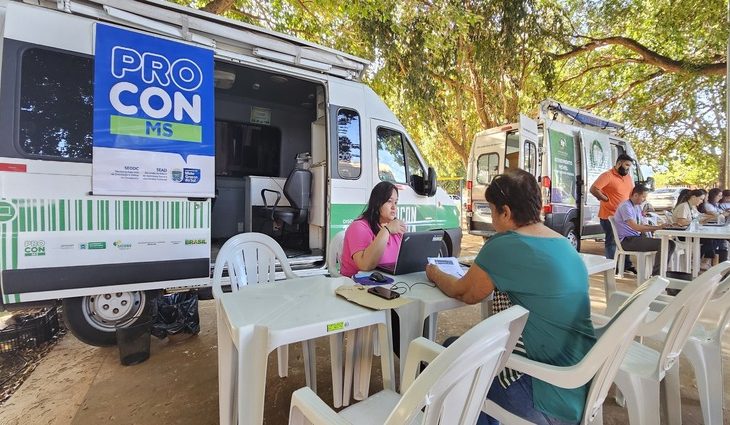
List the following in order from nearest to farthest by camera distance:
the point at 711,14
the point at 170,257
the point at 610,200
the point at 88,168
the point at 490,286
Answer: the point at 490,286
the point at 88,168
the point at 170,257
the point at 610,200
the point at 711,14

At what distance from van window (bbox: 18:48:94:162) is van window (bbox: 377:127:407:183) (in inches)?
106

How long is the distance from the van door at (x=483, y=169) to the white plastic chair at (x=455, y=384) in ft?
20.1

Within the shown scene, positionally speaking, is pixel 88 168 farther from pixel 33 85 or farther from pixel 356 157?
pixel 356 157

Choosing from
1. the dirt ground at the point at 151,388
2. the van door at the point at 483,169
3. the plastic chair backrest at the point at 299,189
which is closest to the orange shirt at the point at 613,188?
the van door at the point at 483,169

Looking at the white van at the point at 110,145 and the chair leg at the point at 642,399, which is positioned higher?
the white van at the point at 110,145

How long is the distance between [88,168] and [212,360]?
5.49 ft

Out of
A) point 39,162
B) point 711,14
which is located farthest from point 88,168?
point 711,14

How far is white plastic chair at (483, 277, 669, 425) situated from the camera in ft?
3.76

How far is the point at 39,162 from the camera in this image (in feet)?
7.80

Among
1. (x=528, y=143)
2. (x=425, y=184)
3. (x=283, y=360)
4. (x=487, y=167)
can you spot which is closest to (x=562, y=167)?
(x=528, y=143)

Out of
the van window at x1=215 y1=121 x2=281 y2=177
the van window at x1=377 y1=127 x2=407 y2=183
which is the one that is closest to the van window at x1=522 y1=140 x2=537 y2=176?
the van window at x1=377 y1=127 x2=407 y2=183

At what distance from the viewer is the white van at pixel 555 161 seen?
21.0ft

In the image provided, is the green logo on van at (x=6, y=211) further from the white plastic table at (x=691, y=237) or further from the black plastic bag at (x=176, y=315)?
the white plastic table at (x=691, y=237)

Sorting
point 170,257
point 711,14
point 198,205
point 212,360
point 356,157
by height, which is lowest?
point 212,360
